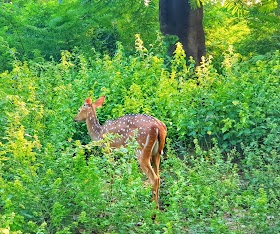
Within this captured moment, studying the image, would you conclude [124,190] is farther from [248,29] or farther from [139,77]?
[248,29]

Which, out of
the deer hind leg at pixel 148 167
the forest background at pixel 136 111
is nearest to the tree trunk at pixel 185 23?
the forest background at pixel 136 111

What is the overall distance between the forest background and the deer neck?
0.84 feet

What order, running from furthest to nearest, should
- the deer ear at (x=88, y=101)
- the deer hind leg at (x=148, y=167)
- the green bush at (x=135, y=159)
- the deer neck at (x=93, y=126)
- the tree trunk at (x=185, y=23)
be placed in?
the tree trunk at (x=185, y=23), the deer ear at (x=88, y=101), the deer neck at (x=93, y=126), the deer hind leg at (x=148, y=167), the green bush at (x=135, y=159)

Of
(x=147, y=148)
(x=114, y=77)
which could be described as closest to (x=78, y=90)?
(x=114, y=77)

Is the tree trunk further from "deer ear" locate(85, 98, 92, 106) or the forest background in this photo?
"deer ear" locate(85, 98, 92, 106)

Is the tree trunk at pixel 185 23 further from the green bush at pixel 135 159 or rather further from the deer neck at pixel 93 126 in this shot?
the deer neck at pixel 93 126

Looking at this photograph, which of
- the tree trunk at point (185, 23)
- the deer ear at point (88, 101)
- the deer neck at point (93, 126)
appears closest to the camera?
the deer neck at point (93, 126)

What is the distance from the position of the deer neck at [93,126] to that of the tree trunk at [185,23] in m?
4.91

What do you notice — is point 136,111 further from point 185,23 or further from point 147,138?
point 185,23

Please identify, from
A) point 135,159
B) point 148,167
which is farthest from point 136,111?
point 148,167

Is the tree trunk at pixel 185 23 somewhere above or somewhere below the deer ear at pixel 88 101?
above

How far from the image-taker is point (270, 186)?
7.25m

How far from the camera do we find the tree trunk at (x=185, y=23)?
1386 cm

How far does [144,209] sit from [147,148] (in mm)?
1553
